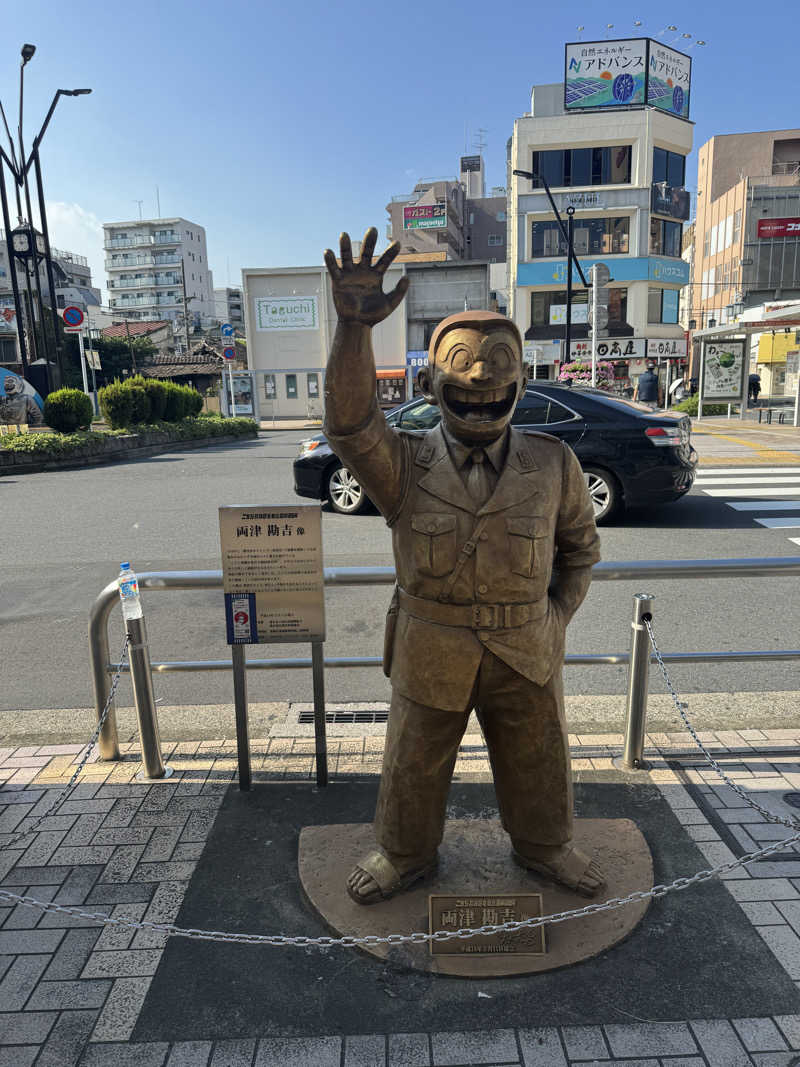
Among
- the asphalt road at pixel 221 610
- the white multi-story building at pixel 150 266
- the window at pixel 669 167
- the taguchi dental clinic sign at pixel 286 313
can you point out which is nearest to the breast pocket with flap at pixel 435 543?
the asphalt road at pixel 221 610

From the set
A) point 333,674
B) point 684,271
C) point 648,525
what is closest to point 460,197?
point 684,271

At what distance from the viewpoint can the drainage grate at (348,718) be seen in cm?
424

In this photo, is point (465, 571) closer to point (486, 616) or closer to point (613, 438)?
point (486, 616)

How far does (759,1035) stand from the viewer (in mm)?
2100

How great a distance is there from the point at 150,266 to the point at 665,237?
59.8 meters

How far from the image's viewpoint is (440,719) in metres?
2.46

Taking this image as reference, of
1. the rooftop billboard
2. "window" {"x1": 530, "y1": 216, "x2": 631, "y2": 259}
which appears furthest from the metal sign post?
the rooftop billboard

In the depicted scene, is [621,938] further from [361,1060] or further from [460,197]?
[460,197]

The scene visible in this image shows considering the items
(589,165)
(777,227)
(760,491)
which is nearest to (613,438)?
(760,491)

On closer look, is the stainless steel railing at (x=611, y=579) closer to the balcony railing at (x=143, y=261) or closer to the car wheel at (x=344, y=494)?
the car wheel at (x=344, y=494)

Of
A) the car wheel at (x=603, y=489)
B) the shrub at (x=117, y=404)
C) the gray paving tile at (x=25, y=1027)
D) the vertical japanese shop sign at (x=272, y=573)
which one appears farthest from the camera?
the shrub at (x=117, y=404)

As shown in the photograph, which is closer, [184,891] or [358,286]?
[358,286]

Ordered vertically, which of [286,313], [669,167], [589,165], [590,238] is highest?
[669,167]

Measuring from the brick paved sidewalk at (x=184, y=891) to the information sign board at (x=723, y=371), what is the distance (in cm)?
1894
